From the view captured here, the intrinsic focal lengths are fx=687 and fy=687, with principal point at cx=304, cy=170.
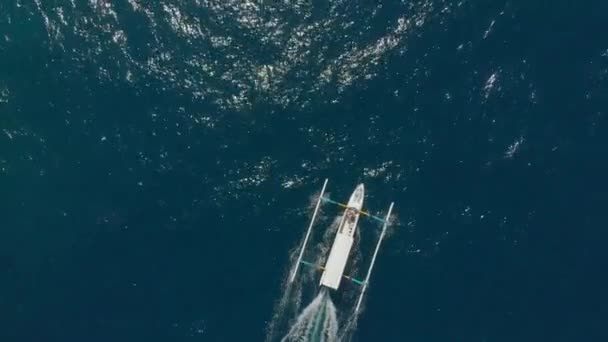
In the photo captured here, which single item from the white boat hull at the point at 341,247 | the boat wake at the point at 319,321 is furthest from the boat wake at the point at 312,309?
the white boat hull at the point at 341,247

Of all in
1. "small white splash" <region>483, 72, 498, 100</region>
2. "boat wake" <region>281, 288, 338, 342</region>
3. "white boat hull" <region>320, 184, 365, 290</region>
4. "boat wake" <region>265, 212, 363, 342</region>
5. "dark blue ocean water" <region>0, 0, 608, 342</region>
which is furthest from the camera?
"boat wake" <region>281, 288, 338, 342</region>

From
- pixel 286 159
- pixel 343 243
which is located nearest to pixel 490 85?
pixel 343 243

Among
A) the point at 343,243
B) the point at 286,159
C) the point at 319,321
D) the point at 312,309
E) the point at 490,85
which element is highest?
the point at 490,85

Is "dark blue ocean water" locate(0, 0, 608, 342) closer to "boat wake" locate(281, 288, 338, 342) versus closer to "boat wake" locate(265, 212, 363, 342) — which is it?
"boat wake" locate(265, 212, 363, 342)

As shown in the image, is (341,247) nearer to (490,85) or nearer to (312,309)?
(312,309)

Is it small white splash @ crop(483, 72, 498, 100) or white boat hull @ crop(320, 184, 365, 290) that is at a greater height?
small white splash @ crop(483, 72, 498, 100)

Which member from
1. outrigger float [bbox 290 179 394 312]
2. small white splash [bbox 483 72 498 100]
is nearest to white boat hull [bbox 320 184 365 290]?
outrigger float [bbox 290 179 394 312]

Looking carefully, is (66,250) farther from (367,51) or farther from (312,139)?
(367,51)
